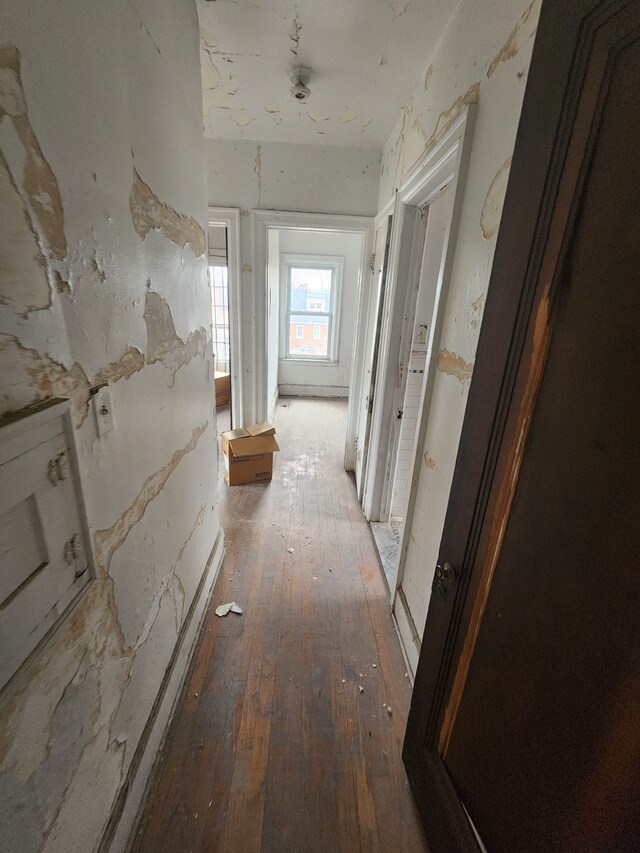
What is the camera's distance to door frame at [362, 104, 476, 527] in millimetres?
1234

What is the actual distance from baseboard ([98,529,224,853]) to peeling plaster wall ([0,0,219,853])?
2.1 inches

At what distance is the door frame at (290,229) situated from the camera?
8.91 ft

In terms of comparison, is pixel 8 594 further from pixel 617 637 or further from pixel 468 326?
pixel 468 326

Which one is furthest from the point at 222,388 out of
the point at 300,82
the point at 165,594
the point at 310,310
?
the point at 165,594

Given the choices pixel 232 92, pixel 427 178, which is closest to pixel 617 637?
pixel 427 178

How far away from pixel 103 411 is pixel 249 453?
7.20 feet

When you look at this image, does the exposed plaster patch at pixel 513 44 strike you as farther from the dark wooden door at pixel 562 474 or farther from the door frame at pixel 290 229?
the door frame at pixel 290 229

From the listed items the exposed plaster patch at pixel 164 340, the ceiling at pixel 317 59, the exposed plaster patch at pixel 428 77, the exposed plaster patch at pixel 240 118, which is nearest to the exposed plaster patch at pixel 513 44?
the ceiling at pixel 317 59

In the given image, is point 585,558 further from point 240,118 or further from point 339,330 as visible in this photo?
point 339,330

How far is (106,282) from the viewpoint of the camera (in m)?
0.83

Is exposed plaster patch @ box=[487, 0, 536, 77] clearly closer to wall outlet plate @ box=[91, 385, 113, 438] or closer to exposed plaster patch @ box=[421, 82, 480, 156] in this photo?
exposed plaster patch @ box=[421, 82, 480, 156]

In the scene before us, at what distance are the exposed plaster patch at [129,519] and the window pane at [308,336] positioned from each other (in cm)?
464

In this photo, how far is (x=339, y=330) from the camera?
18.6 ft

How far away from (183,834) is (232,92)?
3.29 meters
